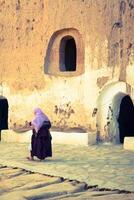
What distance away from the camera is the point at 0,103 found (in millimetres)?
15977

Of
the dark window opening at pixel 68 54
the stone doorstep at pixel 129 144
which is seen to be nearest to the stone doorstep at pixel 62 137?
the stone doorstep at pixel 129 144

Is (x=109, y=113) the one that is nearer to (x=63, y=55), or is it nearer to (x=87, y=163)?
(x=63, y=55)

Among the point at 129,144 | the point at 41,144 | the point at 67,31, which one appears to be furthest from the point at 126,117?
the point at 41,144

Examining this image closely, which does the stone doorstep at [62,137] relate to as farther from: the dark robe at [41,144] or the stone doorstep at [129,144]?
the dark robe at [41,144]

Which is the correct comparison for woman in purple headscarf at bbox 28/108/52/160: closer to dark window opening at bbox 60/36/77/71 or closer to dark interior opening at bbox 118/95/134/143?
dark interior opening at bbox 118/95/134/143

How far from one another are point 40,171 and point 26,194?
5.62ft

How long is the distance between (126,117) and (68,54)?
278cm

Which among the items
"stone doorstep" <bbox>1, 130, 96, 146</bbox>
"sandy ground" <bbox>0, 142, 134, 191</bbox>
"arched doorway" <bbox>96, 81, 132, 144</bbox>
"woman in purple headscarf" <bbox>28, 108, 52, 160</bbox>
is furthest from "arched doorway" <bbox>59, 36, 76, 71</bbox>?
"woman in purple headscarf" <bbox>28, 108, 52, 160</bbox>

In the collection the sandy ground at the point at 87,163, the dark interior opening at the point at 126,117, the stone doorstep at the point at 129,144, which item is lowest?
the sandy ground at the point at 87,163

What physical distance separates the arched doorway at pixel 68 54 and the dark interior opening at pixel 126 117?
198 cm

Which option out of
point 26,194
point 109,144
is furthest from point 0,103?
point 26,194

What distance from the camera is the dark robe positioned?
8.61 metres

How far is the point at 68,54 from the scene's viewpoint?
1348 centimetres

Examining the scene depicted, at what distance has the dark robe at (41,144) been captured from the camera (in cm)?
861
